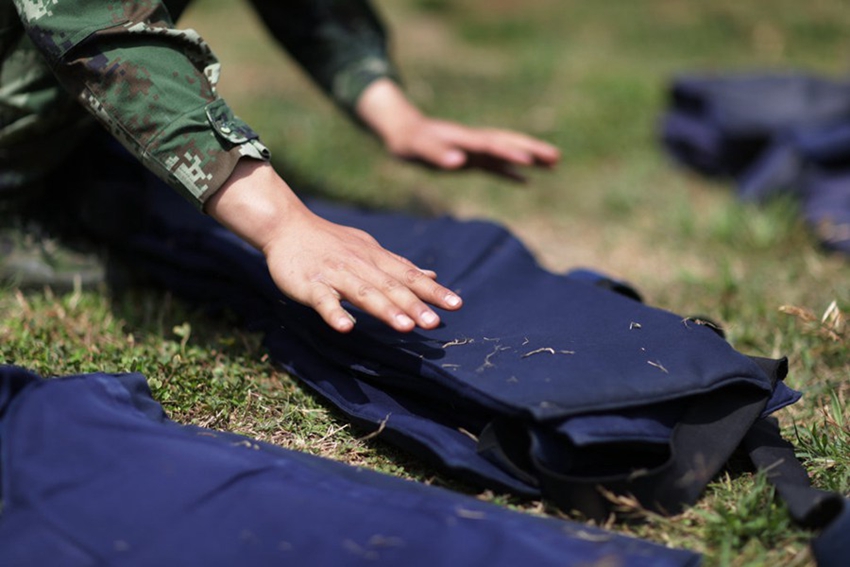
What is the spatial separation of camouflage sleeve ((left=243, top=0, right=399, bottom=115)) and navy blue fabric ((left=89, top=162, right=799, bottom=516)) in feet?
2.72

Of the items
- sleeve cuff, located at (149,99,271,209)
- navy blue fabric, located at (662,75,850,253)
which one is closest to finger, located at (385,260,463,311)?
sleeve cuff, located at (149,99,271,209)

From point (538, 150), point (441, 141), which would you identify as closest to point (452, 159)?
point (441, 141)

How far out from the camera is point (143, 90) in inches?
60.7

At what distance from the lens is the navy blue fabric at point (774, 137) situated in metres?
2.81

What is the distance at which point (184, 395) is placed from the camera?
1647 millimetres

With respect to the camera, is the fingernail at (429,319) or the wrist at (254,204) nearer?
the fingernail at (429,319)

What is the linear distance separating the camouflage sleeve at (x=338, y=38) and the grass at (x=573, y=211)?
0.47m

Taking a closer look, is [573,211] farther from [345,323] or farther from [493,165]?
[345,323]

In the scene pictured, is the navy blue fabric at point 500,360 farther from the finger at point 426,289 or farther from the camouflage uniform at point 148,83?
the camouflage uniform at point 148,83

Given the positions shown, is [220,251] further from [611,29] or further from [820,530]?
[611,29]

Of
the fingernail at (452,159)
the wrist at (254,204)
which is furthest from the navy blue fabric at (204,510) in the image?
the fingernail at (452,159)

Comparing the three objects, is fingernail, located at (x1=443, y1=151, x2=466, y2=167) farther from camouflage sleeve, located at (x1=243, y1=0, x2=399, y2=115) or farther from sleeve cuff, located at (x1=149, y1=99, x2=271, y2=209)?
sleeve cuff, located at (x1=149, y1=99, x2=271, y2=209)

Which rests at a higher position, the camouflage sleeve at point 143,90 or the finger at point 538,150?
the camouflage sleeve at point 143,90

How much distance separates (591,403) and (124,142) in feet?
3.23
